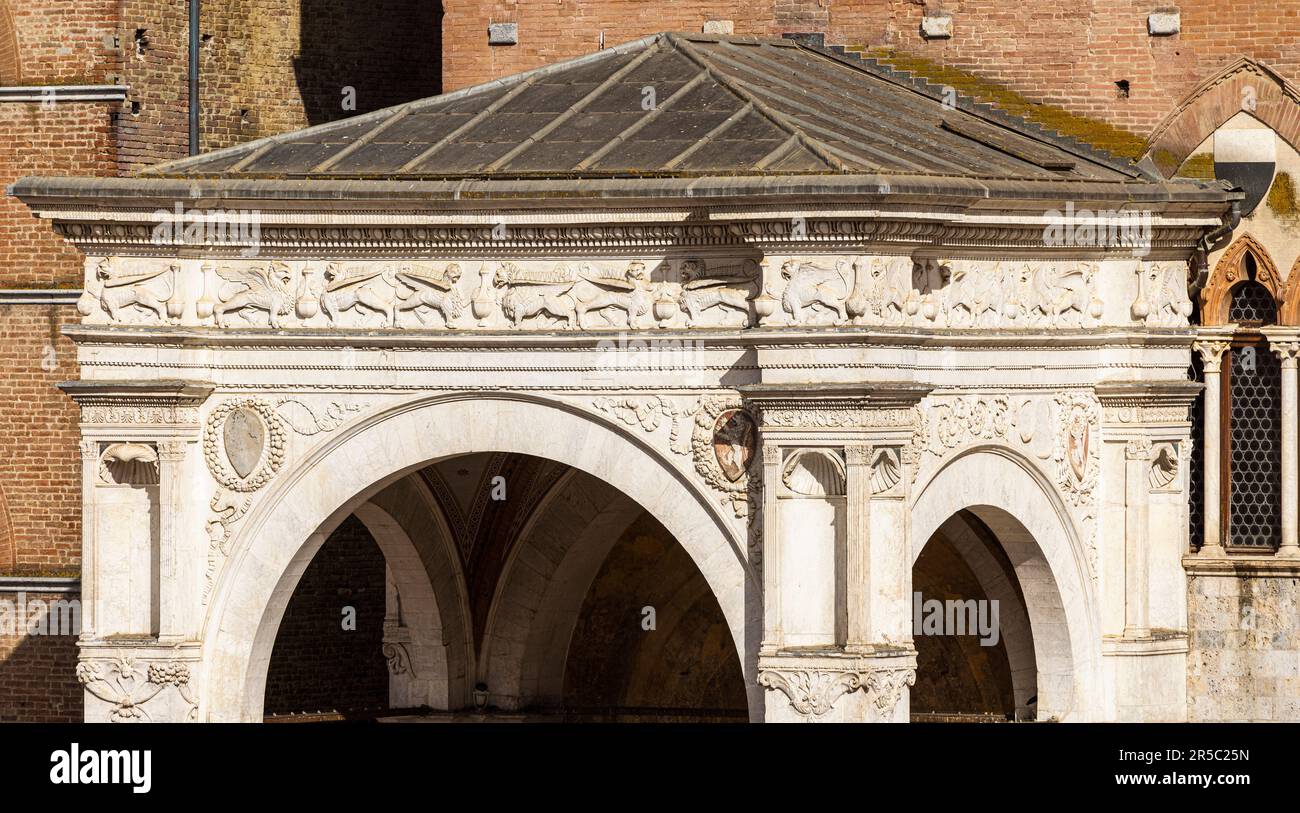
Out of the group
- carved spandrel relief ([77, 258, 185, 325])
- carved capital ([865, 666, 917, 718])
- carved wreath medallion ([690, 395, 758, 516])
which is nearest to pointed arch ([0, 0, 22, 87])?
carved spandrel relief ([77, 258, 185, 325])

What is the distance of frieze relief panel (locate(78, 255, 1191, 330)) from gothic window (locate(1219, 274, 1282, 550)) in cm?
387

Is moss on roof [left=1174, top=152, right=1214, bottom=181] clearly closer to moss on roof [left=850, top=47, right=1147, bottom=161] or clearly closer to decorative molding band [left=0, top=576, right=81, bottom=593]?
moss on roof [left=850, top=47, right=1147, bottom=161]

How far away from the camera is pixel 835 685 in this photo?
17.1 m

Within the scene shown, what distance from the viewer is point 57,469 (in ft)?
88.0

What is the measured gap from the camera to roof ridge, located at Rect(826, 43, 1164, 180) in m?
20.8

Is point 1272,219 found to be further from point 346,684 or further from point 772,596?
point 346,684

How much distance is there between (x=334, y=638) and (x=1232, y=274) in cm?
1023

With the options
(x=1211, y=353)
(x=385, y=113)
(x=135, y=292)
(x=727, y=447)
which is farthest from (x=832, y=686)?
(x=1211, y=353)

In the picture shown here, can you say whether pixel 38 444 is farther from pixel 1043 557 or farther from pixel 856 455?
pixel 856 455

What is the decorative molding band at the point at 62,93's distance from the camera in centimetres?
2677

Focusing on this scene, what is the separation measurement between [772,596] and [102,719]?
180 inches

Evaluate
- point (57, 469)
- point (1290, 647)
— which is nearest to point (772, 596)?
point (1290, 647)

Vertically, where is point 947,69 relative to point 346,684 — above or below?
above

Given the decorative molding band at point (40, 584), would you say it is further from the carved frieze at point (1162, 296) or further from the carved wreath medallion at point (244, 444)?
the carved frieze at point (1162, 296)
